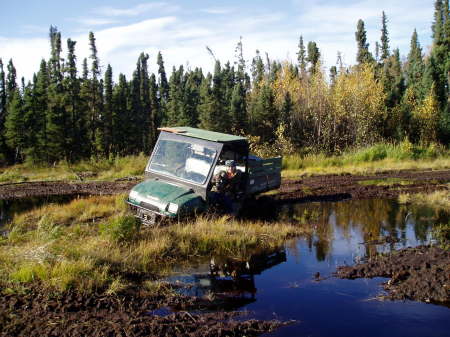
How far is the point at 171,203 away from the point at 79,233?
6.08ft

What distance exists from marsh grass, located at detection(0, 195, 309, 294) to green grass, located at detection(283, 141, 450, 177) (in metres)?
11.1

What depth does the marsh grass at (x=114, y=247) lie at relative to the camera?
6.48 metres

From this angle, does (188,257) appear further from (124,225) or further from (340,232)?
(340,232)

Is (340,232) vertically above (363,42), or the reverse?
(363,42)

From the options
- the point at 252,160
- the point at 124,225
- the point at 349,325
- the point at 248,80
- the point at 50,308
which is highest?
the point at 248,80

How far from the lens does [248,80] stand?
61312mm

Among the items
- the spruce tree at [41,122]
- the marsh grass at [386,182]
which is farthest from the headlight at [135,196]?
the spruce tree at [41,122]

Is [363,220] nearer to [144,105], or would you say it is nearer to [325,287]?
[325,287]

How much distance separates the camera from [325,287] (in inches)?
280

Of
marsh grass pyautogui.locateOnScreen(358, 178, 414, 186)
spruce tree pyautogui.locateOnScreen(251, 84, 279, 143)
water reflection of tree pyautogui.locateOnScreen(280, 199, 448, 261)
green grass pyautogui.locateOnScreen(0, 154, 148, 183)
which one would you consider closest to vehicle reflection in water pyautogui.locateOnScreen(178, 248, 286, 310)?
water reflection of tree pyautogui.locateOnScreen(280, 199, 448, 261)

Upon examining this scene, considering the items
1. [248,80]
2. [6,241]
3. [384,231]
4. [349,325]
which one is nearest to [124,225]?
[6,241]

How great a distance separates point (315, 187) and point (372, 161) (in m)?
8.84

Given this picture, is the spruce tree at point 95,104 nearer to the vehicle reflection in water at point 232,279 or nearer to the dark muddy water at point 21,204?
the dark muddy water at point 21,204

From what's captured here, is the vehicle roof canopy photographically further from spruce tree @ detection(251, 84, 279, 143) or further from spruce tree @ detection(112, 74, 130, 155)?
spruce tree @ detection(112, 74, 130, 155)
